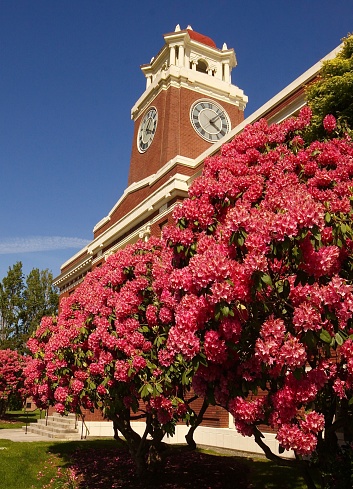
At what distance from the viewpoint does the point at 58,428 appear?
22750mm

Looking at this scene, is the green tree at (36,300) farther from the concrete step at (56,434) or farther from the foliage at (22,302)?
the concrete step at (56,434)

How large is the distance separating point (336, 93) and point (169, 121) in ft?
68.3

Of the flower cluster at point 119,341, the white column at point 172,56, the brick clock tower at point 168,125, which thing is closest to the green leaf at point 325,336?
the flower cluster at point 119,341

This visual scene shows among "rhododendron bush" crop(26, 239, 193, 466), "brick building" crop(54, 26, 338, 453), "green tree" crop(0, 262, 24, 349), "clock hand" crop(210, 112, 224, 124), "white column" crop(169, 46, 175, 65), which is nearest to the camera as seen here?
"rhododendron bush" crop(26, 239, 193, 466)

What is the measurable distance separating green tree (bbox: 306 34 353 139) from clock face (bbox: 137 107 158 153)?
72.7ft

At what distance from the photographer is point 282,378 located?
5824 millimetres

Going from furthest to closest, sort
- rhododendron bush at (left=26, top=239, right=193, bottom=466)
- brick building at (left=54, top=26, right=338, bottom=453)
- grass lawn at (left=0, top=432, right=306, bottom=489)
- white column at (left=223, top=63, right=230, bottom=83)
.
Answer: white column at (left=223, top=63, right=230, bottom=83)
brick building at (left=54, top=26, right=338, bottom=453)
grass lawn at (left=0, top=432, right=306, bottom=489)
rhododendron bush at (left=26, top=239, right=193, bottom=466)

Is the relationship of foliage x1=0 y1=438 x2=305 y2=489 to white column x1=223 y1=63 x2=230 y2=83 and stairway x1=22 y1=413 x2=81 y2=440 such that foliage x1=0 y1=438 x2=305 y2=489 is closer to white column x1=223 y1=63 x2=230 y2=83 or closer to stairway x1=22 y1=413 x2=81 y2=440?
stairway x1=22 y1=413 x2=81 y2=440

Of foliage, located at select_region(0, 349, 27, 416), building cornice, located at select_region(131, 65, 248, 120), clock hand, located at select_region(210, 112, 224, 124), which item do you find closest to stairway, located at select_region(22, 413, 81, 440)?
foliage, located at select_region(0, 349, 27, 416)

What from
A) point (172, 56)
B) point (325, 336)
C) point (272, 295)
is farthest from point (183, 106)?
point (325, 336)

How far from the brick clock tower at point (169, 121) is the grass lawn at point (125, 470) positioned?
36.0ft

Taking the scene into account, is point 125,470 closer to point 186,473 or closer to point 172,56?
point 186,473

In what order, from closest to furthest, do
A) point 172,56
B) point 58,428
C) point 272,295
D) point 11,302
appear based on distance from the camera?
point 272,295 → point 58,428 → point 172,56 → point 11,302

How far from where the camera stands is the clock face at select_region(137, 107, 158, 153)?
31609 millimetres
